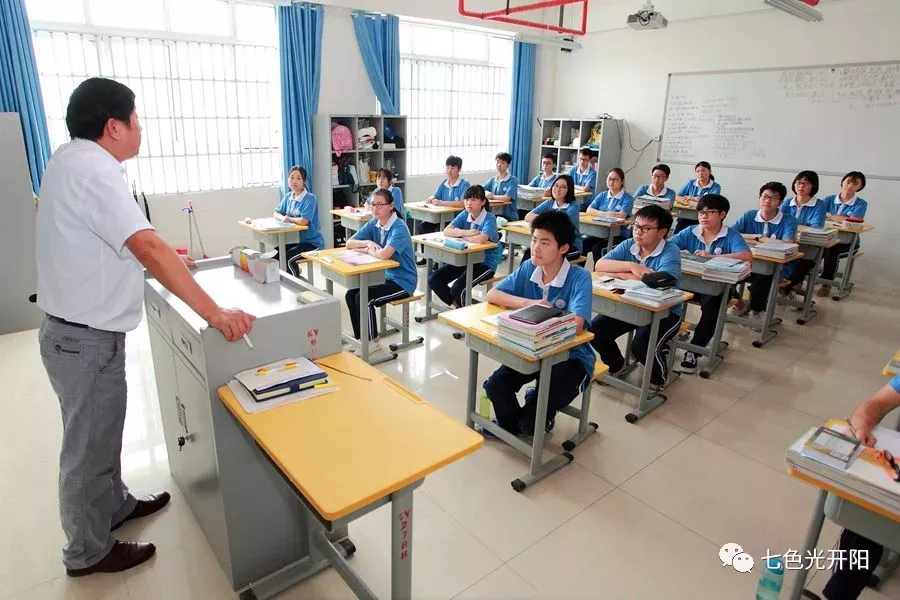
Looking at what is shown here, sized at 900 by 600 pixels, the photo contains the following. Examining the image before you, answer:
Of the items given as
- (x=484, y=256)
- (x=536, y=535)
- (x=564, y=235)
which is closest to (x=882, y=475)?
(x=536, y=535)

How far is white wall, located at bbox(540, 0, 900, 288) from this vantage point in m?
6.14

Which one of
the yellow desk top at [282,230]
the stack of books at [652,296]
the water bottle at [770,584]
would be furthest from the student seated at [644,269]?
the yellow desk top at [282,230]

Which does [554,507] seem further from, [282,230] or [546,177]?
[546,177]

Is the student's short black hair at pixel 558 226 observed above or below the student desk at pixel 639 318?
Answer: above

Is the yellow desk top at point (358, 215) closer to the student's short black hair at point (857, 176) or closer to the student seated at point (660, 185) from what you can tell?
the student seated at point (660, 185)

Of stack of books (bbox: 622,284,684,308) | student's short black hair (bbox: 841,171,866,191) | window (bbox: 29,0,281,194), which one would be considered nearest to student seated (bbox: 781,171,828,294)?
student's short black hair (bbox: 841,171,866,191)

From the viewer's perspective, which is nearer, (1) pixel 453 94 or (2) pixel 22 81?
(2) pixel 22 81

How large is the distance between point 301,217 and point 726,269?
374 cm

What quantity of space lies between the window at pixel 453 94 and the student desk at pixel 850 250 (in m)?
5.28

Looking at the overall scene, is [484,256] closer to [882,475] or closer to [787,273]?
[787,273]

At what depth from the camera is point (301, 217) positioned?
5.30 m

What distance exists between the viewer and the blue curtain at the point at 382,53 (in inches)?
277

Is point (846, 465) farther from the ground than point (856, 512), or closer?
farther from the ground

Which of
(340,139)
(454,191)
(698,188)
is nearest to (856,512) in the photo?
(454,191)
